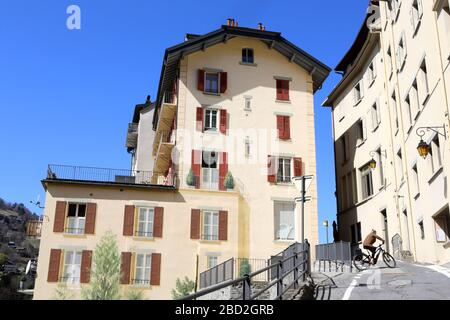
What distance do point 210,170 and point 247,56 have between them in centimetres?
844

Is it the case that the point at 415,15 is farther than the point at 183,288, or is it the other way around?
the point at 183,288

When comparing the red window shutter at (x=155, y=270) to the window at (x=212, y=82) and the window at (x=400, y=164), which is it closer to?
the window at (x=212, y=82)

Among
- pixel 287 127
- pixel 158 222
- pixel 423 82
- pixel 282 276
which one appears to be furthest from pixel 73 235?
pixel 282 276

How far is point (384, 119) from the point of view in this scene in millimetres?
29922

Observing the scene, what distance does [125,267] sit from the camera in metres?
30.5

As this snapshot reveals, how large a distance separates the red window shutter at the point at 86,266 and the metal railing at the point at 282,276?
46.8 feet

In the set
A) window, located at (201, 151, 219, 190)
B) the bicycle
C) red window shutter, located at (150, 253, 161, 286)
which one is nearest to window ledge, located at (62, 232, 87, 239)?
red window shutter, located at (150, 253, 161, 286)

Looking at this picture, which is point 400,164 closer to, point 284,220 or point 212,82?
point 284,220

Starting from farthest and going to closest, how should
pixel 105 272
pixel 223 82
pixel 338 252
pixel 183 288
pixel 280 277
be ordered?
pixel 223 82 → pixel 183 288 → pixel 105 272 → pixel 338 252 → pixel 280 277

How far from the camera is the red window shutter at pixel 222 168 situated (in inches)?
1331

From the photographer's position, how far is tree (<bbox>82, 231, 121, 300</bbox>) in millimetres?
29312

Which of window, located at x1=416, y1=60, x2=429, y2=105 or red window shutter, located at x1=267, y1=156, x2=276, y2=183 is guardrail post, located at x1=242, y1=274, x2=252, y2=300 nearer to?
window, located at x1=416, y1=60, x2=429, y2=105

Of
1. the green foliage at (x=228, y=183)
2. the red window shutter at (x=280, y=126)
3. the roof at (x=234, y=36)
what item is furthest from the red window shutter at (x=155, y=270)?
the roof at (x=234, y=36)

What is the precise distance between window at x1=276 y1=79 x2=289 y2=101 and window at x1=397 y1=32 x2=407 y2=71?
11.1 meters
